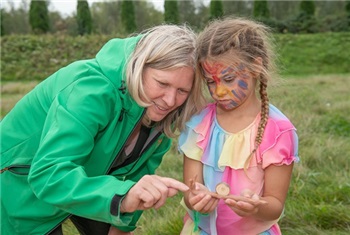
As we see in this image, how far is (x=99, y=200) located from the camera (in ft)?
5.26

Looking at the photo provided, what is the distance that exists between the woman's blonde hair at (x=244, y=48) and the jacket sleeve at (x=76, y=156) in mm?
388

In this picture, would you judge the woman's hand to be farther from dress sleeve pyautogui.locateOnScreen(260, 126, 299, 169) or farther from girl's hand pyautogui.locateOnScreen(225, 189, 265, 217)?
dress sleeve pyautogui.locateOnScreen(260, 126, 299, 169)

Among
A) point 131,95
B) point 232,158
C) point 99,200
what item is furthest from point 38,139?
point 232,158

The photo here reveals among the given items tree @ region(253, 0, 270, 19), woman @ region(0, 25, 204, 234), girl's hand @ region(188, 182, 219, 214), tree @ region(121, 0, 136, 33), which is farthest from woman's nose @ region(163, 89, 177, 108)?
tree @ region(253, 0, 270, 19)

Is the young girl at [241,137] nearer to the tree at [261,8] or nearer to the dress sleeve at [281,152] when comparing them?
the dress sleeve at [281,152]

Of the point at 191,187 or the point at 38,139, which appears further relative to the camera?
the point at 38,139

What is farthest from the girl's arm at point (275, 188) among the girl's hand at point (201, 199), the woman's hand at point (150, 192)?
the woman's hand at point (150, 192)

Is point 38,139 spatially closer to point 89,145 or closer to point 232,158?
point 89,145

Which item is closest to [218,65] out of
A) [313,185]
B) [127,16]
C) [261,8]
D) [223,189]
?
[223,189]

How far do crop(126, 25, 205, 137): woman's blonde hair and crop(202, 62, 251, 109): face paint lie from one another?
90 millimetres

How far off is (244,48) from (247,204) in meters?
0.57

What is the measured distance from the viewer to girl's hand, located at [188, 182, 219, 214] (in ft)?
5.61

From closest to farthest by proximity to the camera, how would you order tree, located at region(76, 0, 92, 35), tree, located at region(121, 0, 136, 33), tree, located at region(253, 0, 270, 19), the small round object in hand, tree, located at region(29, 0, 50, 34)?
the small round object in hand < tree, located at region(29, 0, 50, 34) < tree, located at region(76, 0, 92, 35) < tree, located at region(121, 0, 136, 33) < tree, located at region(253, 0, 270, 19)

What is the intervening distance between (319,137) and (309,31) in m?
16.9
